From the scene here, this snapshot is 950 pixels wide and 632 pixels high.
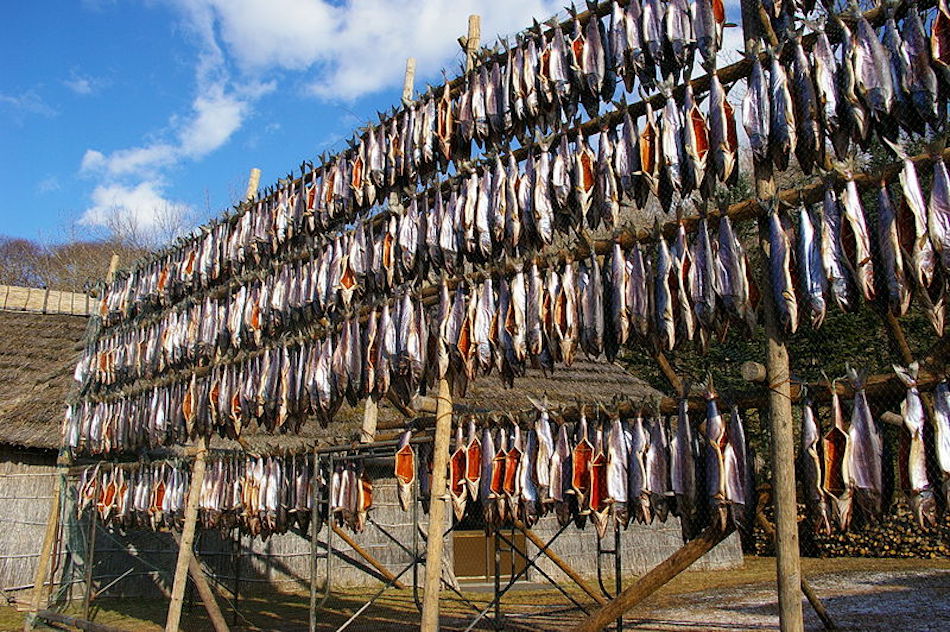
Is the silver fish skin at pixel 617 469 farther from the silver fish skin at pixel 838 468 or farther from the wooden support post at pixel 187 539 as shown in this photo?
the wooden support post at pixel 187 539

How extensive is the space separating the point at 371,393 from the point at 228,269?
3766 millimetres

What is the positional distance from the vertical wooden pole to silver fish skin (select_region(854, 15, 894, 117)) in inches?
26.4

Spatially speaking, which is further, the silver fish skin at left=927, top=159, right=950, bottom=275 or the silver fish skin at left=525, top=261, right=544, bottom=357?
the silver fish skin at left=525, top=261, right=544, bottom=357

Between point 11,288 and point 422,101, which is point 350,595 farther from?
point 11,288

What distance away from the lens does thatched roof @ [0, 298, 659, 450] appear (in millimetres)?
12812

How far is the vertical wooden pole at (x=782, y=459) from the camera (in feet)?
13.7

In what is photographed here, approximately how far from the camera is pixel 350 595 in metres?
13.2

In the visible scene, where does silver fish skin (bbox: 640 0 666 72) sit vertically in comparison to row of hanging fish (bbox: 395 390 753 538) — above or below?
above

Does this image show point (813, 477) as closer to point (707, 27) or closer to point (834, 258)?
point (834, 258)

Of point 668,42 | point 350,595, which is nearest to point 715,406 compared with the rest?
point 668,42

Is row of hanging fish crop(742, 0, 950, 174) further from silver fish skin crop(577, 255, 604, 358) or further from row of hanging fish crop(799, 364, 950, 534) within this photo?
row of hanging fish crop(799, 364, 950, 534)

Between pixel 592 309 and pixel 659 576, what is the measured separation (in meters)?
1.88

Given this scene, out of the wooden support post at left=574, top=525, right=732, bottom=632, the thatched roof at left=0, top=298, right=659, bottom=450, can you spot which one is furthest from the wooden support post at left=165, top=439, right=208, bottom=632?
the wooden support post at left=574, top=525, right=732, bottom=632

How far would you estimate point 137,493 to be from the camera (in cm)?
941
